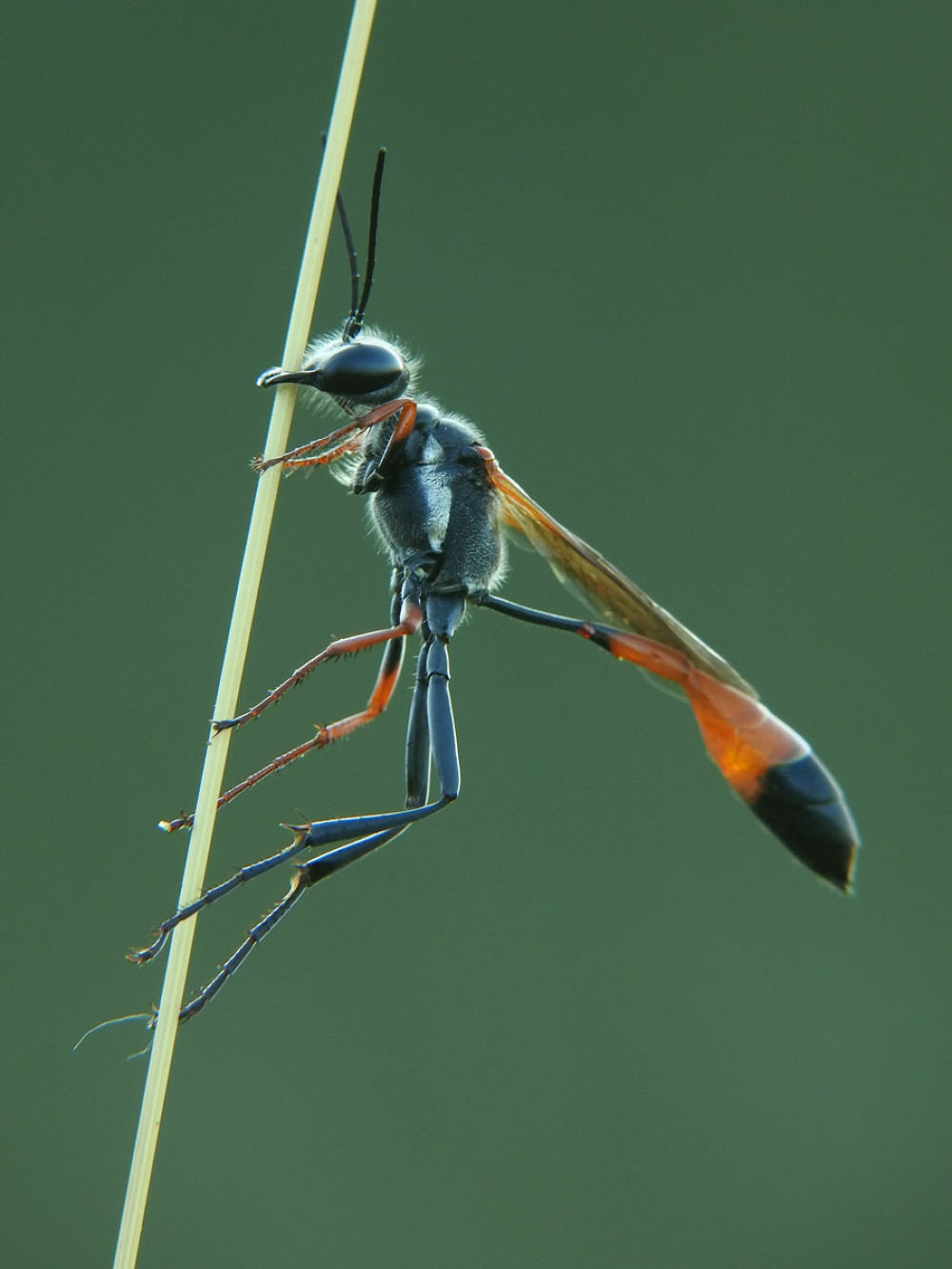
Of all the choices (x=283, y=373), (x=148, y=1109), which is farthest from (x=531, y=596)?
(x=148, y=1109)

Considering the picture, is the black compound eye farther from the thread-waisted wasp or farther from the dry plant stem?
the dry plant stem

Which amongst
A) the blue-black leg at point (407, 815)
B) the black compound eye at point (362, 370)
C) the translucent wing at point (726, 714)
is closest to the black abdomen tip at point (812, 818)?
the translucent wing at point (726, 714)

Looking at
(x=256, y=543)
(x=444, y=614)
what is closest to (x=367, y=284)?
(x=444, y=614)

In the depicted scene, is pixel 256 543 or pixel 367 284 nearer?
pixel 256 543

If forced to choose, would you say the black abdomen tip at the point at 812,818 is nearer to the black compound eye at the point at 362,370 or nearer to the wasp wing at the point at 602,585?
the wasp wing at the point at 602,585

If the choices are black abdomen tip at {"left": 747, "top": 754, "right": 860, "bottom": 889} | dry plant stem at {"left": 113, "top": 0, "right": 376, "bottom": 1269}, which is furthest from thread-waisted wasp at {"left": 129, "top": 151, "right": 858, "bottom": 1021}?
dry plant stem at {"left": 113, "top": 0, "right": 376, "bottom": 1269}

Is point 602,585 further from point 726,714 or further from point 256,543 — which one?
point 256,543

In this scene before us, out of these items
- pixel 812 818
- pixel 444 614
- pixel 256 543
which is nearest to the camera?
pixel 256 543
